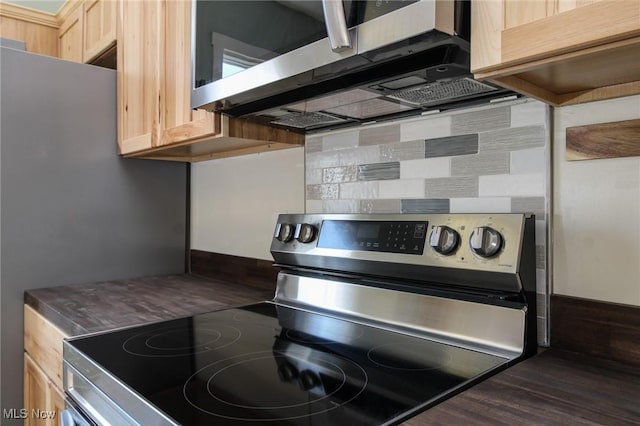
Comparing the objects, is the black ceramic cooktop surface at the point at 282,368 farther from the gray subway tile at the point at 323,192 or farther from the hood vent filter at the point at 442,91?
the hood vent filter at the point at 442,91

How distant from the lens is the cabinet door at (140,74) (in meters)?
1.46

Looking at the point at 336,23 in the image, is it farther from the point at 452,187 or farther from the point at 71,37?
the point at 71,37

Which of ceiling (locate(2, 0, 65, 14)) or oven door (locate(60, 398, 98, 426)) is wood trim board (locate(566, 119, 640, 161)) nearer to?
oven door (locate(60, 398, 98, 426))

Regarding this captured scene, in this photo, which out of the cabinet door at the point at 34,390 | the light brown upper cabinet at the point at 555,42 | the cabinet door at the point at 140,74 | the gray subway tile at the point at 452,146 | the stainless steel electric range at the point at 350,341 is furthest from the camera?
the cabinet door at the point at 140,74

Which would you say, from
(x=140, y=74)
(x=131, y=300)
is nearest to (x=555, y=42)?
(x=131, y=300)

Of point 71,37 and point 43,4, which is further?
point 43,4

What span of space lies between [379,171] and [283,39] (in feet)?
1.43

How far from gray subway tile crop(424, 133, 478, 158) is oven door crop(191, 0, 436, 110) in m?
0.34

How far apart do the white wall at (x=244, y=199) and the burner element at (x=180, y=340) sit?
52 centimetres

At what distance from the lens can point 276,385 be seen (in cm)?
71

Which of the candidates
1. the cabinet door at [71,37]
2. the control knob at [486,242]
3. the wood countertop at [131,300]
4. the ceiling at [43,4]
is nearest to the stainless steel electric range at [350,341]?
the control knob at [486,242]

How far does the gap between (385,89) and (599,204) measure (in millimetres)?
453

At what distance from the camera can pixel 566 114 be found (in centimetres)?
86

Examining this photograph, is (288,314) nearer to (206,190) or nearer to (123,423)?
(123,423)
